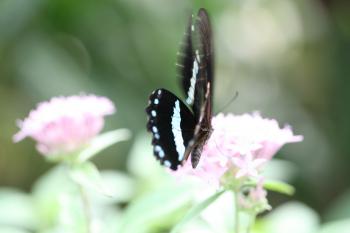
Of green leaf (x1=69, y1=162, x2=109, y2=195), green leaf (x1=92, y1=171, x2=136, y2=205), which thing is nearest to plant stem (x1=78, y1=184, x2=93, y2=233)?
green leaf (x1=69, y1=162, x2=109, y2=195)

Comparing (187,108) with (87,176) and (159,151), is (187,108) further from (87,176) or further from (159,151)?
(87,176)

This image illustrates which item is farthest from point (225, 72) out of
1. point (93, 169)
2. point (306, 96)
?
point (93, 169)

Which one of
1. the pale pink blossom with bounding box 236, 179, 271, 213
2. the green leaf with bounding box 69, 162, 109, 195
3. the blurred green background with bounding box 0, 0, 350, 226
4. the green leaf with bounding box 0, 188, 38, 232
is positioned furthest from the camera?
the blurred green background with bounding box 0, 0, 350, 226

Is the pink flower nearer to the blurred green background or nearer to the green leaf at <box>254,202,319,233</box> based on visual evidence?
the green leaf at <box>254,202,319,233</box>

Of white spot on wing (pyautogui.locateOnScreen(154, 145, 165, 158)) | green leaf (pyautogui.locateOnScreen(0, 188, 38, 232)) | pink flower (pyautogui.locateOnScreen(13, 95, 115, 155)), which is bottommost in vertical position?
white spot on wing (pyautogui.locateOnScreen(154, 145, 165, 158))

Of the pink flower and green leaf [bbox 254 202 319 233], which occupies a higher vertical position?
the pink flower

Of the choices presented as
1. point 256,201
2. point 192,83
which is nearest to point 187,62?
point 192,83
